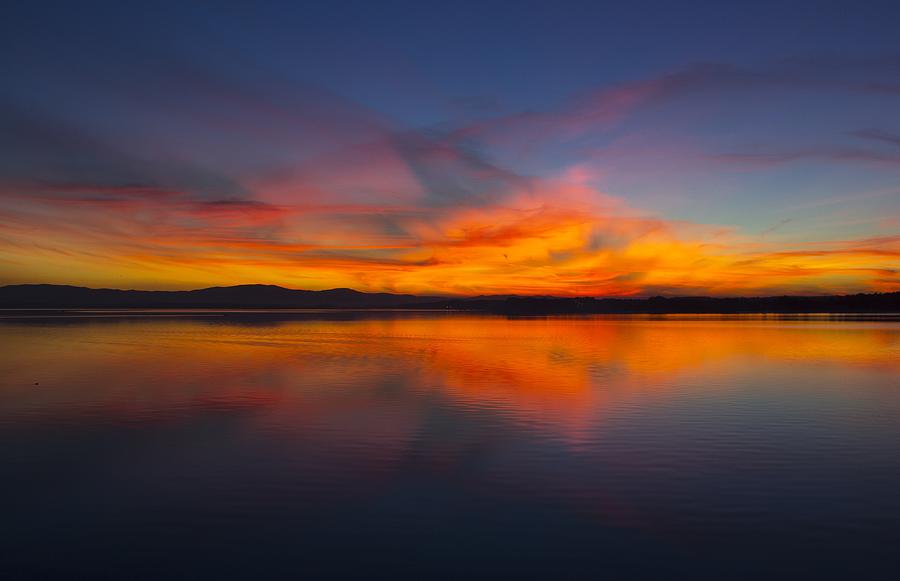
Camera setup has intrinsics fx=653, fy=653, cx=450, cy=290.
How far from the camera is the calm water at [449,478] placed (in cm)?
996

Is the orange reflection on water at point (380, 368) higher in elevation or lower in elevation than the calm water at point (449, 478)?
higher

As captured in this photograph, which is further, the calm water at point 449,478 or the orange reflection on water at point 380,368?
the orange reflection on water at point 380,368

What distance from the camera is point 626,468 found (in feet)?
49.3

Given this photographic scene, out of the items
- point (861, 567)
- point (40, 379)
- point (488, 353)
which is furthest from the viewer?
point (488, 353)

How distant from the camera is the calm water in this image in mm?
9961

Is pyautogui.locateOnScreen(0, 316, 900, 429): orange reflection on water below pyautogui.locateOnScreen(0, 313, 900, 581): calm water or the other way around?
the other way around

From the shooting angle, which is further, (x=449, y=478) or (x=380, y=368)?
(x=380, y=368)

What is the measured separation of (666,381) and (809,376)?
25.8 ft

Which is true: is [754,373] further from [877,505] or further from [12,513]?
[12,513]

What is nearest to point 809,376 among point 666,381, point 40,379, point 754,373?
point 754,373

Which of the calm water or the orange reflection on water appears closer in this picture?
the calm water

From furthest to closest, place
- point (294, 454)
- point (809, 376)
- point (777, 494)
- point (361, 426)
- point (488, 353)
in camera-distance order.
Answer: point (488, 353)
point (809, 376)
point (361, 426)
point (294, 454)
point (777, 494)

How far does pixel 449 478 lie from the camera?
14297 millimetres

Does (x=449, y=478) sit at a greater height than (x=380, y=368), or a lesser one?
lesser
